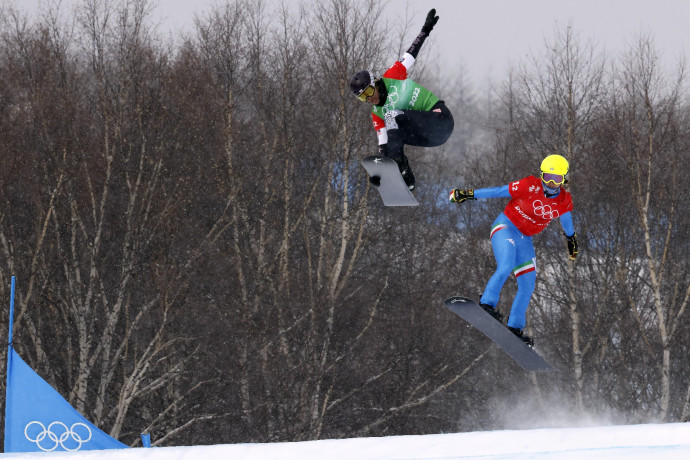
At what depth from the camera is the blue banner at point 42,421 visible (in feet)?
24.7

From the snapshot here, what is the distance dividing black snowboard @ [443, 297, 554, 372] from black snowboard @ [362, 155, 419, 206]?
1185 mm

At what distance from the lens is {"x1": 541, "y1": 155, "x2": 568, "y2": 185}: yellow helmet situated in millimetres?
6609

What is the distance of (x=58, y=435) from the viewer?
298 inches

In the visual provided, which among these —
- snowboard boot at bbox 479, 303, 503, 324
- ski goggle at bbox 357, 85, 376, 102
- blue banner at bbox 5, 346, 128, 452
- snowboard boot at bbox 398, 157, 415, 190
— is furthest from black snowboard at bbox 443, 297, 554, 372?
blue banner at bbox 5, 346, 128, 452

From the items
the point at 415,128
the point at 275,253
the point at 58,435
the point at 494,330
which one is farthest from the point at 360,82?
the point at 275,253

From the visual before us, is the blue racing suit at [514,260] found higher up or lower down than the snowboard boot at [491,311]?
higher up

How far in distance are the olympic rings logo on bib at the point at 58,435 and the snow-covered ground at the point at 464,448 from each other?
5.75ft

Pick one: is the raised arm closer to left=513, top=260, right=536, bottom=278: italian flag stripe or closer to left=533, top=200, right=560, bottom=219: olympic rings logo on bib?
left=533, top=200, right=560, bottom=219: olympic rings logo on bib

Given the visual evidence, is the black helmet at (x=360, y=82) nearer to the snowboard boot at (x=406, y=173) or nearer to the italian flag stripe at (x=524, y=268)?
the snowboard boot at (x=406, y=173)

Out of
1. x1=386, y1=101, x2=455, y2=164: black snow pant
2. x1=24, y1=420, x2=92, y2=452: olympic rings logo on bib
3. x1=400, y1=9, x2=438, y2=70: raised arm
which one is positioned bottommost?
x1=24, y1=420, x2=92, y2=452: olympic rings logo on bib

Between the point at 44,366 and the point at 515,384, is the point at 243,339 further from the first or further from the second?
the point at 515,384

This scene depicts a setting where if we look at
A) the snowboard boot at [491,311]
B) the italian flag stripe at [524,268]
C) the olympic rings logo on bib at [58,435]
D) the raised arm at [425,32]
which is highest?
the raised arm at [425,32]

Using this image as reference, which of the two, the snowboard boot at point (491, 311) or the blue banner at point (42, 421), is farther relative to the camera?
the blue banner at point (42, 421)

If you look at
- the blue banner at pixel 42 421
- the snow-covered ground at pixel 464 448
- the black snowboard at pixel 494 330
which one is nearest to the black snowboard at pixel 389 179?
the black snowboard at pixel 494 330
